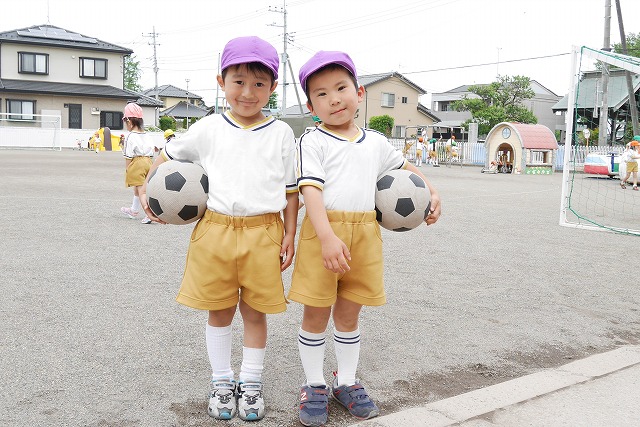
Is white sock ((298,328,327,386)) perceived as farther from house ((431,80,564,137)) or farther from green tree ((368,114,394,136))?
→ house ((431,80,564,137))

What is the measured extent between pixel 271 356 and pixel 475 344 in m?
1.38

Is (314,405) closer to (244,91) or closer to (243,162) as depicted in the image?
(243,162)

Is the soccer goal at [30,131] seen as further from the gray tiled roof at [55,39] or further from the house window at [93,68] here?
the gray tiled roof at [55,39]

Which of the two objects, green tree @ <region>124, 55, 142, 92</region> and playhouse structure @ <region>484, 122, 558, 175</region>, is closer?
playhouse structure @ <region>484, 122, 558, 175</region>

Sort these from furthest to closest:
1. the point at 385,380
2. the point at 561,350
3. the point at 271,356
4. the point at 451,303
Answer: the point at 451,303, the point at 561,350, the point at 271,356, the point at 385,380

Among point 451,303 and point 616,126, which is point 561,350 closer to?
point 451,303

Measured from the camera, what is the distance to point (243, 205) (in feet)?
8.89

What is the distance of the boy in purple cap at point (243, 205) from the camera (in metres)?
2.72

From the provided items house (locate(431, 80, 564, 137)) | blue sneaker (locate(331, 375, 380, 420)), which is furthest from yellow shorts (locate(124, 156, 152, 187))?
house (locate(431, 80, 564, 137))

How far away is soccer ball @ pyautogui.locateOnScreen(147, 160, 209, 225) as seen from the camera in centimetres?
279

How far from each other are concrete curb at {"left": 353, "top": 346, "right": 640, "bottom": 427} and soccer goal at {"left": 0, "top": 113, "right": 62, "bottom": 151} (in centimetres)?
3852

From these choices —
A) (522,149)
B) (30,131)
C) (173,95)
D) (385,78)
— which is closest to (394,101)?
(385,78)

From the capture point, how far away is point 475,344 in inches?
156

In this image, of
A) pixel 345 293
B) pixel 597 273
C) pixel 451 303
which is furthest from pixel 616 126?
pixel 345 293
